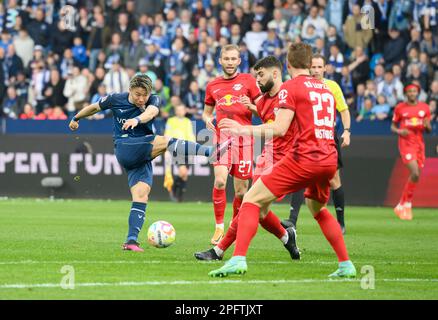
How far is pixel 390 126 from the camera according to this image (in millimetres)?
23109

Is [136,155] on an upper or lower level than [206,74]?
lower

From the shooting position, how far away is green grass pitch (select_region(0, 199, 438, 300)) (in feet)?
29.3

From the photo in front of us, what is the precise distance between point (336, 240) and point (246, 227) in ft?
2.97

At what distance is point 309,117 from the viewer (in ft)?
32.2

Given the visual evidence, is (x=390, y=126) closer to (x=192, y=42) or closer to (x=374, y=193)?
(x=374, y=193)

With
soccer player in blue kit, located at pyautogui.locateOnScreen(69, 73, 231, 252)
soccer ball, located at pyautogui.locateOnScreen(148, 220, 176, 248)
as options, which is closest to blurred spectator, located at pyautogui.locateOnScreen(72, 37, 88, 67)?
soccer player in blue kit, located at pyautogui.locateOnScreen(69, 73, 231, 252)

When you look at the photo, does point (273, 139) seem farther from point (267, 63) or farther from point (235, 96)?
point (235, 96)

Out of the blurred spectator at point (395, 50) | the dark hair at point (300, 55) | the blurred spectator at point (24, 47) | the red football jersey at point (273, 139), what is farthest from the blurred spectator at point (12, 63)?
the dark hair at point (300, 55)

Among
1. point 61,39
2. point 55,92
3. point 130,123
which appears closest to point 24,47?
point 61,39

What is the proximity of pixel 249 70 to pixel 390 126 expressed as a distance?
379 centimetres

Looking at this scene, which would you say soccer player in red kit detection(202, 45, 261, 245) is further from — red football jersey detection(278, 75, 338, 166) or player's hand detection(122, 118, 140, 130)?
red football jersey detection(278, 75, 338, 166)

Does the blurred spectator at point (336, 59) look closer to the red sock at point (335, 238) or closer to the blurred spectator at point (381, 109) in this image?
the blurred spectator at point (381, 109)

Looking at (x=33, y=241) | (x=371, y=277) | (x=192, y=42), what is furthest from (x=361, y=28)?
(x=371, y=277)
